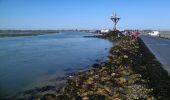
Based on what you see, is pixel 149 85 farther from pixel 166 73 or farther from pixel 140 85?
pixel 166 73

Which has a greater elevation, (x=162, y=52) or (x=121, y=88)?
(x=121, y=88)

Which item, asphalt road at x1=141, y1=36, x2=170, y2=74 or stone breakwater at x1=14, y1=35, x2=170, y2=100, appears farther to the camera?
asphalt road at x1=141, y1=36, x2=170, y2=74

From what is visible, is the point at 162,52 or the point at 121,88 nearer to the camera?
the point at 121,88

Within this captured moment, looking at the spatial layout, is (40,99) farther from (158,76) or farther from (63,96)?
(158,76)

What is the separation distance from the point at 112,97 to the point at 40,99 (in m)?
3.34

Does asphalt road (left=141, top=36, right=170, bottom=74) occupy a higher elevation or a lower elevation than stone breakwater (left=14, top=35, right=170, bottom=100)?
lower

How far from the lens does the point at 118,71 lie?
853 inches

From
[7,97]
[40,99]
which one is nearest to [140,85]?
[40,99]

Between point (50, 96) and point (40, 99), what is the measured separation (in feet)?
1.52

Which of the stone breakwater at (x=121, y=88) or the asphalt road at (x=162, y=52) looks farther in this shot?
the asphalt road at (x=162, y=52)

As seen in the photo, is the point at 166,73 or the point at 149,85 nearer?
the point at 149,85

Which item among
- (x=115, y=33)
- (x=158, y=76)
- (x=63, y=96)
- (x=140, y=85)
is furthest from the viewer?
(x=115, y=33)

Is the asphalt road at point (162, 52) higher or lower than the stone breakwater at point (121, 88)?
lower

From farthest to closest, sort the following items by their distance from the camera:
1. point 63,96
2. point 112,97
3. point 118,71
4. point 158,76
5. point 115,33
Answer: point 115,33 < point 118,71 < point 158,76 < point 63,96 < point 112,97
